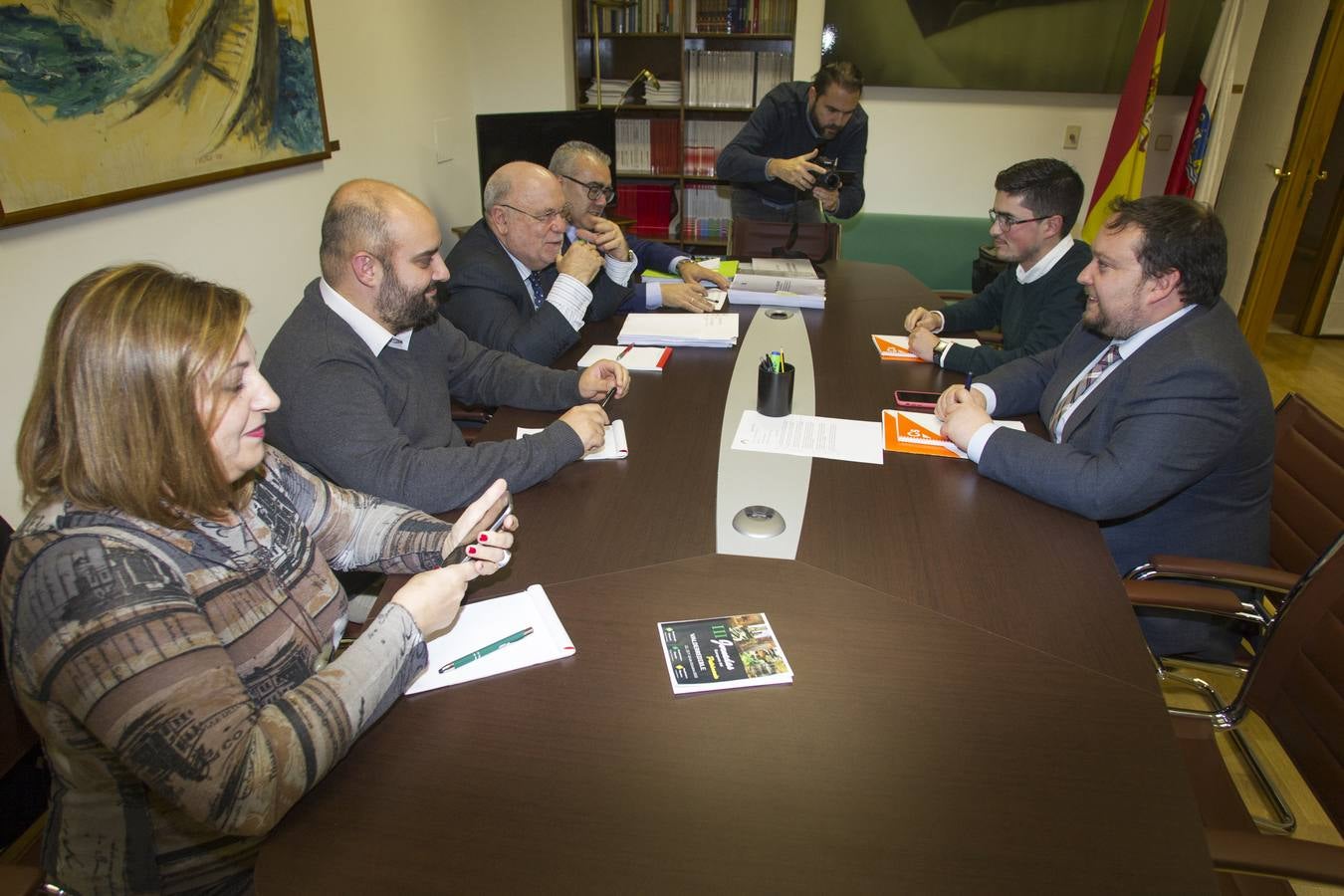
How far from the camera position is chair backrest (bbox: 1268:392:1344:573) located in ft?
5.48

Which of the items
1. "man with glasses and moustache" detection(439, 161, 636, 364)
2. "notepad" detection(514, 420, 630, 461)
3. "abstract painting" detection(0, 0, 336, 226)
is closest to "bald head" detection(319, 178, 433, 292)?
"notepad" detection(514, 420, 630, 461)

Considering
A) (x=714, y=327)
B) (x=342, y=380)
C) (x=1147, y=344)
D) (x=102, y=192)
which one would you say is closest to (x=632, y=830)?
(x=342, y=380)

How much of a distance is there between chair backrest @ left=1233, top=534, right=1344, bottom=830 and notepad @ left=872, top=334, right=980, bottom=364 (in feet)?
3.91

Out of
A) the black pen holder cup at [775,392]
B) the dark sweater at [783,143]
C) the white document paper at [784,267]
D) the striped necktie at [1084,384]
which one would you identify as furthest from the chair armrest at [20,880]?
the dark sweater at [783,143]

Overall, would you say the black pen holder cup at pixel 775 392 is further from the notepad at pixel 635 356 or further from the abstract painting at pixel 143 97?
the abstract painting at pixel 143 97

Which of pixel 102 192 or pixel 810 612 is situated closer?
pixel 810 612

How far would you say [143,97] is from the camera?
89.5 inches

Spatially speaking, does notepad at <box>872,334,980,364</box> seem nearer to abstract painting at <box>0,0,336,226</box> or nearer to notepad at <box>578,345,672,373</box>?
notepad at <box>578,345,672,373</box>

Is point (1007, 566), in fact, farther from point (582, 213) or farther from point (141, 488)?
point (582, 213)

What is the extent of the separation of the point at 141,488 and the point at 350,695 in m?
0.35

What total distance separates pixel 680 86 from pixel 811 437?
3.52m

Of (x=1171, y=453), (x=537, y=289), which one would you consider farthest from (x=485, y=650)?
(x=537, y=289)

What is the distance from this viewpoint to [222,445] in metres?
1.02

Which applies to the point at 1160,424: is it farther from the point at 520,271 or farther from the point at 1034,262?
the point at 520,271
